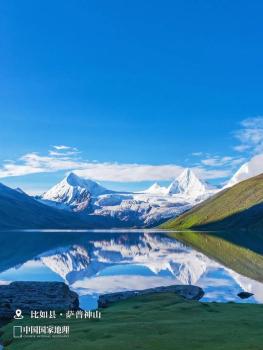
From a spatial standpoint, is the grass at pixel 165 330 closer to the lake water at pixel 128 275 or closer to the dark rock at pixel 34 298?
the dark rock at pixel 34 298

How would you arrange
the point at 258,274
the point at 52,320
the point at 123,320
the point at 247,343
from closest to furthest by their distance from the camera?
the point at 247,343, the point at 123,320, the point at 52,320, the point at 258,274

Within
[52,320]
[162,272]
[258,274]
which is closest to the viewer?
[52,320]

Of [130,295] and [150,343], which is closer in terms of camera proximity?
[150,343]

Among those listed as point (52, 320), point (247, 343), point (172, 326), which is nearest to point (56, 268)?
point (52, 320)

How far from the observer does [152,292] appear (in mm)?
39875

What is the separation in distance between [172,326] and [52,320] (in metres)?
9.47

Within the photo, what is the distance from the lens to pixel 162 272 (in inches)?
2571

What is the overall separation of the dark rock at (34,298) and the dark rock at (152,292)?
2701 mm

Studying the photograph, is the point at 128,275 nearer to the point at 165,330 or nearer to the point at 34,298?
the point at 34,298

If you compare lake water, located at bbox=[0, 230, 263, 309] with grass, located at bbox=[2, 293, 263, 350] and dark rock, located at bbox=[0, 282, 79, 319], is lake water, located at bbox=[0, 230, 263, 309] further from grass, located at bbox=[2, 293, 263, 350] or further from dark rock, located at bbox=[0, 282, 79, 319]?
grass, located at bbox=[2, 293, 263, 350]

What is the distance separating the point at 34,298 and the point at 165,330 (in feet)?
58.9

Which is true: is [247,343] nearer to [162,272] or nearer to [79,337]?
[79,337]

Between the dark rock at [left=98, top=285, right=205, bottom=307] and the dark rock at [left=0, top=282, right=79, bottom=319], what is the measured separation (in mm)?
2701

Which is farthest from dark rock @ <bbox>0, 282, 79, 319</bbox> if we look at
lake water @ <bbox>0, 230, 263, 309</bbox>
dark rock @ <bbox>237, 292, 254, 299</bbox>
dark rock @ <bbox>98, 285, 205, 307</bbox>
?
dark rock @ <bbox>237, 292, 254, 299</bbox>
